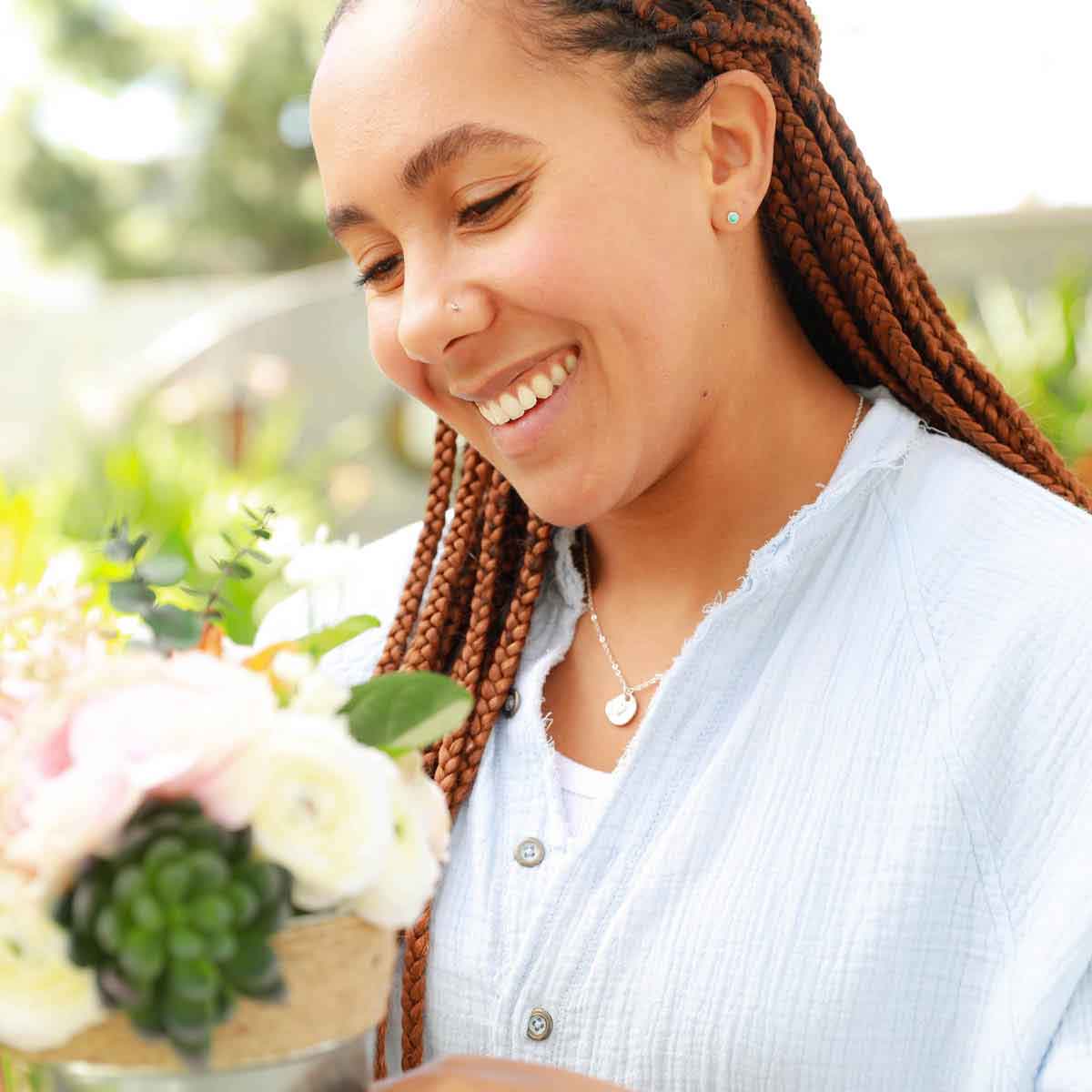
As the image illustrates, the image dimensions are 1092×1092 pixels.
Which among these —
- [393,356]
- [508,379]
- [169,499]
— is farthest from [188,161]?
[508,379]

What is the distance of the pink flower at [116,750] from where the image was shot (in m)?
0.89

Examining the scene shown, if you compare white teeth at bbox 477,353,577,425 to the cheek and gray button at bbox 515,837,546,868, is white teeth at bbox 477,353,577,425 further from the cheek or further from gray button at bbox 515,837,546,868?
gray button at bbox 515,837,546,868

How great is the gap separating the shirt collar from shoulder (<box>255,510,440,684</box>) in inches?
22.3

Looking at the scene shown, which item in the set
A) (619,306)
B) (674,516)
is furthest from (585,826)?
(619,306)

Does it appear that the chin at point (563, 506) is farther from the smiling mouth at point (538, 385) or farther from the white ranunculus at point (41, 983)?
the white ranunculus at point (41, 983)

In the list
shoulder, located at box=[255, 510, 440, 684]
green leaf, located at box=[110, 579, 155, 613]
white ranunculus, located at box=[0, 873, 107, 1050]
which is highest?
shoulder, located at box=[255, 510, 440, 684]

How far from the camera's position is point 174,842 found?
884mm

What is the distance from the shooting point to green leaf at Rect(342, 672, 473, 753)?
3.51 ft

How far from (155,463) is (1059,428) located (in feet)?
12.8

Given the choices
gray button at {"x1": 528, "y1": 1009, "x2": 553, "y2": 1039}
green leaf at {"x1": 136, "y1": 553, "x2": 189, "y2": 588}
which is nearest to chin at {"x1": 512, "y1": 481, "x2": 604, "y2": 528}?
gray button at {"x1": 528, "y1": 1009, "x2": 553, "y2": 1039}

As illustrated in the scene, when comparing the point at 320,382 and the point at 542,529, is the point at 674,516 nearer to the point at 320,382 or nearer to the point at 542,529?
the point at 542,529

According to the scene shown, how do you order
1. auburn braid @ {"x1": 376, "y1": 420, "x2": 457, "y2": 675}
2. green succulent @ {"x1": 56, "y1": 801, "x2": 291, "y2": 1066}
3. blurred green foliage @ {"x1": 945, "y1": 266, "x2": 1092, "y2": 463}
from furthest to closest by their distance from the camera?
blurred green foliage @ {"x1": 945, "y1": 266, "x2": 1092, "y2": 463}, auburn braid @ {"x1": 376, "y1": 420, "x2": 457, "y2": 675}, green succulent @ {"x1": 56, "y1": 801, "x2": 291, "y2": 1066}

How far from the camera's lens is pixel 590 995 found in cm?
159

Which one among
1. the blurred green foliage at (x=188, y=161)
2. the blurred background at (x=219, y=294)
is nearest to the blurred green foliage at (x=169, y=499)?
the blurred background at (x=219, y=294)
